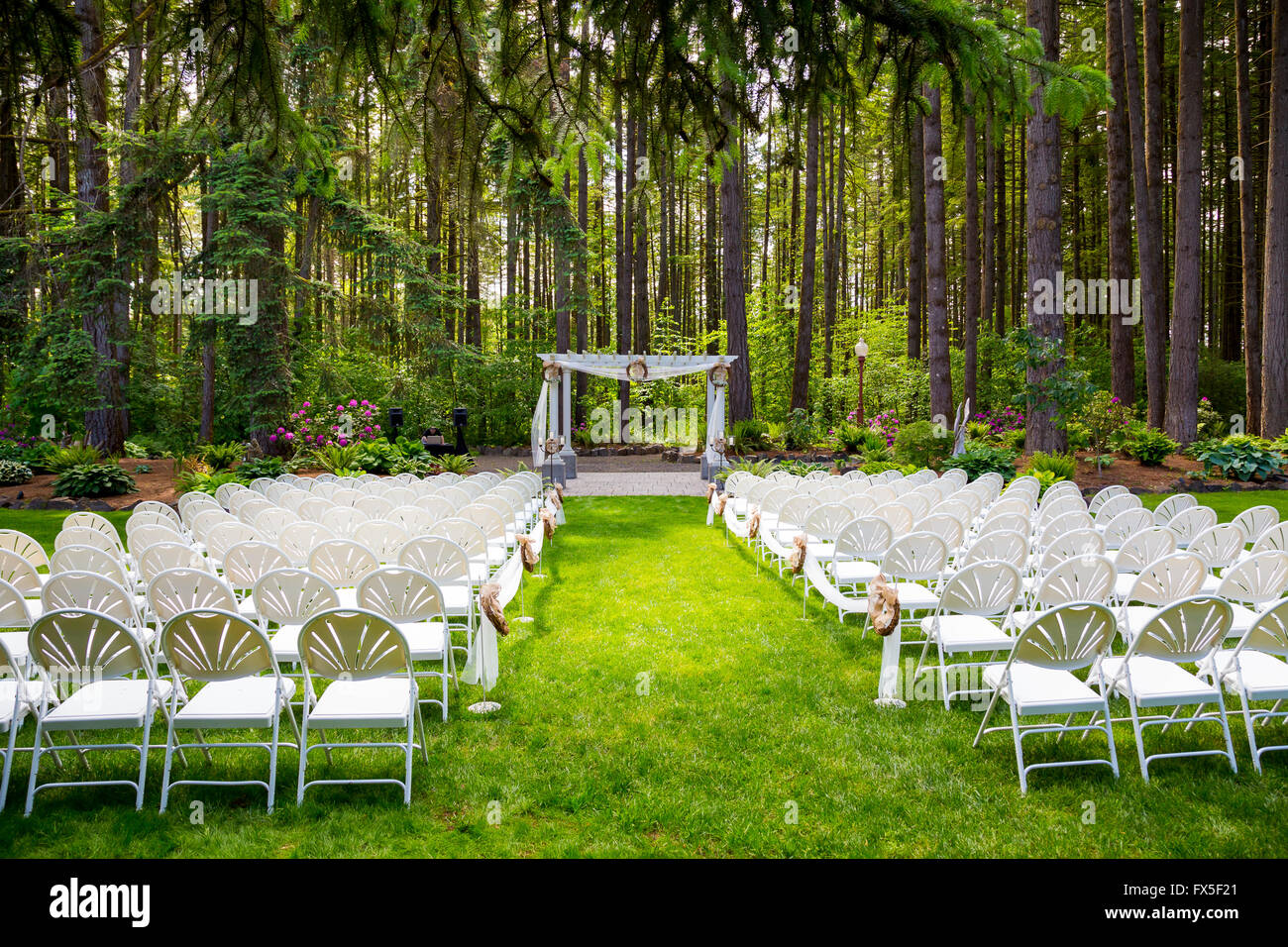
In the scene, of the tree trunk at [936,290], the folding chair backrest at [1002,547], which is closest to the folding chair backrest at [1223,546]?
the folding chair backrest at [1002,547]

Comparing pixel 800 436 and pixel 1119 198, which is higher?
pixel 1119 198

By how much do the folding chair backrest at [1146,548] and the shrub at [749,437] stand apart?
1404 centimetres

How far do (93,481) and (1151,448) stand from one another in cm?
1817

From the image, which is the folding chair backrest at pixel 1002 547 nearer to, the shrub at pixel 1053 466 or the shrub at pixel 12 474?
the shrub at pixel 1053 466

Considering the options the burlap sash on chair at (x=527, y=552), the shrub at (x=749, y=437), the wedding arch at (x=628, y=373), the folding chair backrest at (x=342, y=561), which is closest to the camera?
the folding chair backrest at (x=342, y=561)

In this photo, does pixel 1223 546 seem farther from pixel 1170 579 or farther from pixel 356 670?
pixel 356 670

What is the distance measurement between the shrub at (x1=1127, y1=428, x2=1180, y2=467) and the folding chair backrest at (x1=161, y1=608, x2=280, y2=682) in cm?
1560

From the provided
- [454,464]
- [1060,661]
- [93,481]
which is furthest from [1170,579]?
[93,481]

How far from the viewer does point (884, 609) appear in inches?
178

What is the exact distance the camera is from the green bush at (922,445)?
49.6 feet

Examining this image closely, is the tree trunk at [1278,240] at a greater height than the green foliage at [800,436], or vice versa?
the tree trunk at [1278,240]

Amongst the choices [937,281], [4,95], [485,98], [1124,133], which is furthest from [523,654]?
[1124,133]
